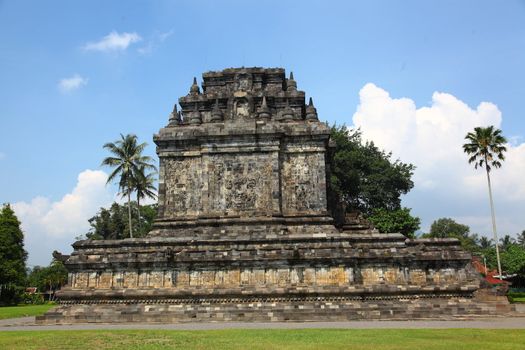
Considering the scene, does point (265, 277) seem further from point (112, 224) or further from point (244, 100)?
point (112, 224)

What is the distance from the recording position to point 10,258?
1708 inches

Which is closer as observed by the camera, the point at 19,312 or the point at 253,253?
the point at 253,253

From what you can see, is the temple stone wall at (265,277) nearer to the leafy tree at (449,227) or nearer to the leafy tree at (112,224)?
the leafy tree at (112,224)

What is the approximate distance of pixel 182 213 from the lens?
24.3 m

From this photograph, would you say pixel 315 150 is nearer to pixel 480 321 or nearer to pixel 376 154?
pixel 480 321

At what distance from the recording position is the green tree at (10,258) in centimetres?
4177

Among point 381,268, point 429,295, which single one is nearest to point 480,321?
point 429,295

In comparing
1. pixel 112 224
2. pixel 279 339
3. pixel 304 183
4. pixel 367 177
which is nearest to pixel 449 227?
pixel 367 177

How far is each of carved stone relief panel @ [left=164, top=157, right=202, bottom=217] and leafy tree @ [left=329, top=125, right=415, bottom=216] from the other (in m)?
27.4

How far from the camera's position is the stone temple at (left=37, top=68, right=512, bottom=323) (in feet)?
60.2

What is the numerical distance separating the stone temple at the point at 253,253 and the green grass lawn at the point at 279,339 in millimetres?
4620

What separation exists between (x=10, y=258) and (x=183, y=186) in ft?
92.1

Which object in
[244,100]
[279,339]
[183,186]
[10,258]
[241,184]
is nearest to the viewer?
[279,339]

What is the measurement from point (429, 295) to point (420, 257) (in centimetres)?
166
